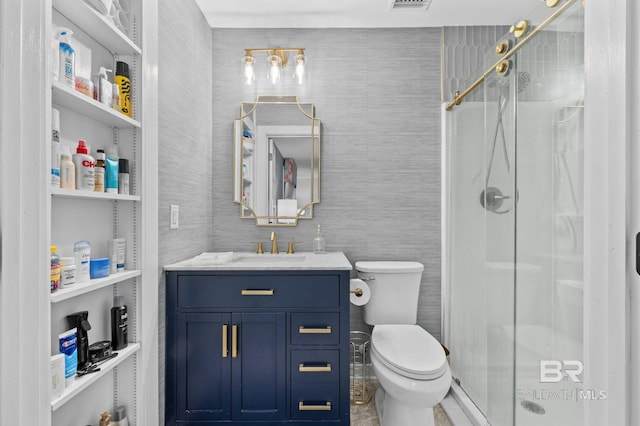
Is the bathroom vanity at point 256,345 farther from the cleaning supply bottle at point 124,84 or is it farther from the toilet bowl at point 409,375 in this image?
the cleaning supply bottle at point 124,84

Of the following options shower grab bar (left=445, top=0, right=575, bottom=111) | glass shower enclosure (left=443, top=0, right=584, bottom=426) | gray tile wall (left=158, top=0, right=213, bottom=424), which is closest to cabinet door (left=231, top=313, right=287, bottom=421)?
gray tile wall (left=158, top=0, right=213, bottom=424)

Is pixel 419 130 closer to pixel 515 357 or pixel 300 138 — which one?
pixel 300 138

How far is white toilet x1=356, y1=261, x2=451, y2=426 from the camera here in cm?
148

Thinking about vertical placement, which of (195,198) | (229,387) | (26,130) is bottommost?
(229,387)

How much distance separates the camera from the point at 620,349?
1.87 feet

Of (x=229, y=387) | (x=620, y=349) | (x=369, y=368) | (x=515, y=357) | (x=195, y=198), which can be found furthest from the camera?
(x=369, y=368)

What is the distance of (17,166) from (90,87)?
40 cm

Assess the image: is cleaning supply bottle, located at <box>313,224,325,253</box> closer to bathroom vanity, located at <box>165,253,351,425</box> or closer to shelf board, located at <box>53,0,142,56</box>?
bathroom vanity, located at <box>165,253,351,425</box>

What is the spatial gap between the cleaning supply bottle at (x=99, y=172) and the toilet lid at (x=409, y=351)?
137 centimetres

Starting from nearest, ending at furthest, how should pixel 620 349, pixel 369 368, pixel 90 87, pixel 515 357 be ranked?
pixel 620 349 < pixel 90 87 < pixel 515 357 < pixel 369 368

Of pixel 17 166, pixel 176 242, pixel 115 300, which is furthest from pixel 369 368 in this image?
pixel 17 166

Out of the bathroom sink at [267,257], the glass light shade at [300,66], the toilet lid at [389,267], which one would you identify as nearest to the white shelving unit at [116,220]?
the bathroom sink at [267,257]

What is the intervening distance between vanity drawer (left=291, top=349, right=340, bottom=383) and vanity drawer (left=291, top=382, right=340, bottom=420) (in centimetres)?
3

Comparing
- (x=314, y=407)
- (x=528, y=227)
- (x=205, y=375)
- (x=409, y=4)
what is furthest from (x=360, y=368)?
(x=409, y=4)
